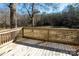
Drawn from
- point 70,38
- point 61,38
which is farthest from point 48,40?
point 70,38

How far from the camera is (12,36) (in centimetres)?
517

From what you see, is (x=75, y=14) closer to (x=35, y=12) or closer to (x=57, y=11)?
(x=57, y=11)

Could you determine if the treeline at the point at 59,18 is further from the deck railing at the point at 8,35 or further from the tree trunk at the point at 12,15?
the tree trunk at the point at 12,15

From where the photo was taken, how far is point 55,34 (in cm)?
524

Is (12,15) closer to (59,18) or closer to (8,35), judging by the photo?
(8,35)

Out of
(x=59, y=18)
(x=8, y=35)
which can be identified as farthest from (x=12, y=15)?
(x=59, y=18)

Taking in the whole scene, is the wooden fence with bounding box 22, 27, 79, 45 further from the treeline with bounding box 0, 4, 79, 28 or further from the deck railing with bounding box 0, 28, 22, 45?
the deck railing with bounding box 0, 28, 22, 45

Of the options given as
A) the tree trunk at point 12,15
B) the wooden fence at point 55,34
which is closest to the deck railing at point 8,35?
the tree trunk at point 12,15


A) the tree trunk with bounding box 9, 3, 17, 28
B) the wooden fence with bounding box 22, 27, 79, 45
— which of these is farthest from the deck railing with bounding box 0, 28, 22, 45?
the wooden fence with bounding box 22, 27, 79, 45

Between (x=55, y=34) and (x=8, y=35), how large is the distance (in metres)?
1.88

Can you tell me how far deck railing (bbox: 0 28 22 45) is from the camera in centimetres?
427

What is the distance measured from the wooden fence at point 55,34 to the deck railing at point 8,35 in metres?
0.52

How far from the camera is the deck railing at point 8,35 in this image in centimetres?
427

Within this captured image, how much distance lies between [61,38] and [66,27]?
2.08 feet
